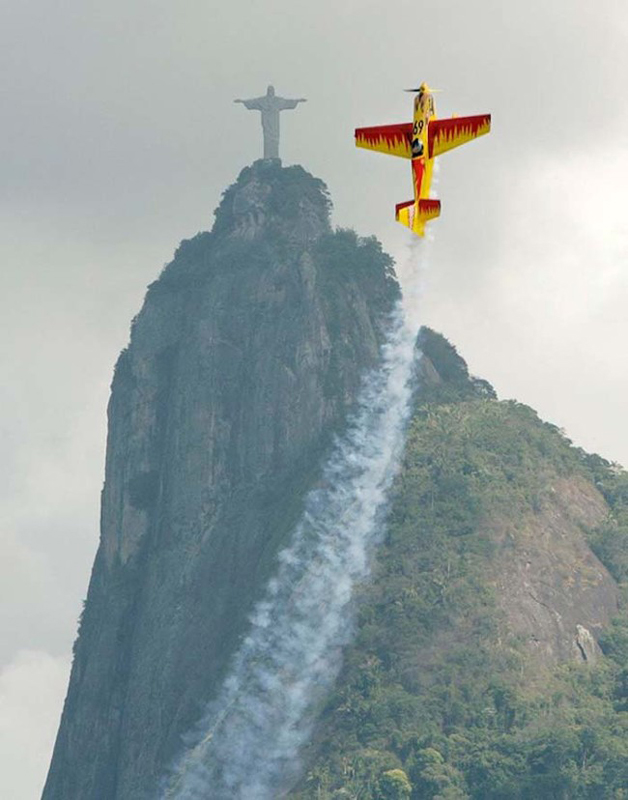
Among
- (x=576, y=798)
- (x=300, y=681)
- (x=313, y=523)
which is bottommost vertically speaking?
(x=576, y=798)

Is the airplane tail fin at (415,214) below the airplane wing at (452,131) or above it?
below

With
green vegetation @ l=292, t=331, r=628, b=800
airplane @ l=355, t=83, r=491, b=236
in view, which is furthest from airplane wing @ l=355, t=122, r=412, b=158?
green vegetation @ l=292, t=331, r=628, b=800

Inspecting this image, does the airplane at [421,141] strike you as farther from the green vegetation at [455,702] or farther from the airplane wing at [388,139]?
the green vegetation at [455,702]

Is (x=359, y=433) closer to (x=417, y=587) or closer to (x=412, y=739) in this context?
(x=417, y=587)

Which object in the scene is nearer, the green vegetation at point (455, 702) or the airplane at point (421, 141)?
the airplane at point (421, 141)

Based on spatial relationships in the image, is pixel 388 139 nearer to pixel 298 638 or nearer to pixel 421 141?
pixel 421 141

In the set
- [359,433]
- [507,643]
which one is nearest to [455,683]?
[507,643]

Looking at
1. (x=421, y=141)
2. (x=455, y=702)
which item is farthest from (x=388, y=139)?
(x=455, y=702)

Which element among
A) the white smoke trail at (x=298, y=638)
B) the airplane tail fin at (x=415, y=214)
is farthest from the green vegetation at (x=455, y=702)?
the airplane tail fin at (x=415, y=214)
